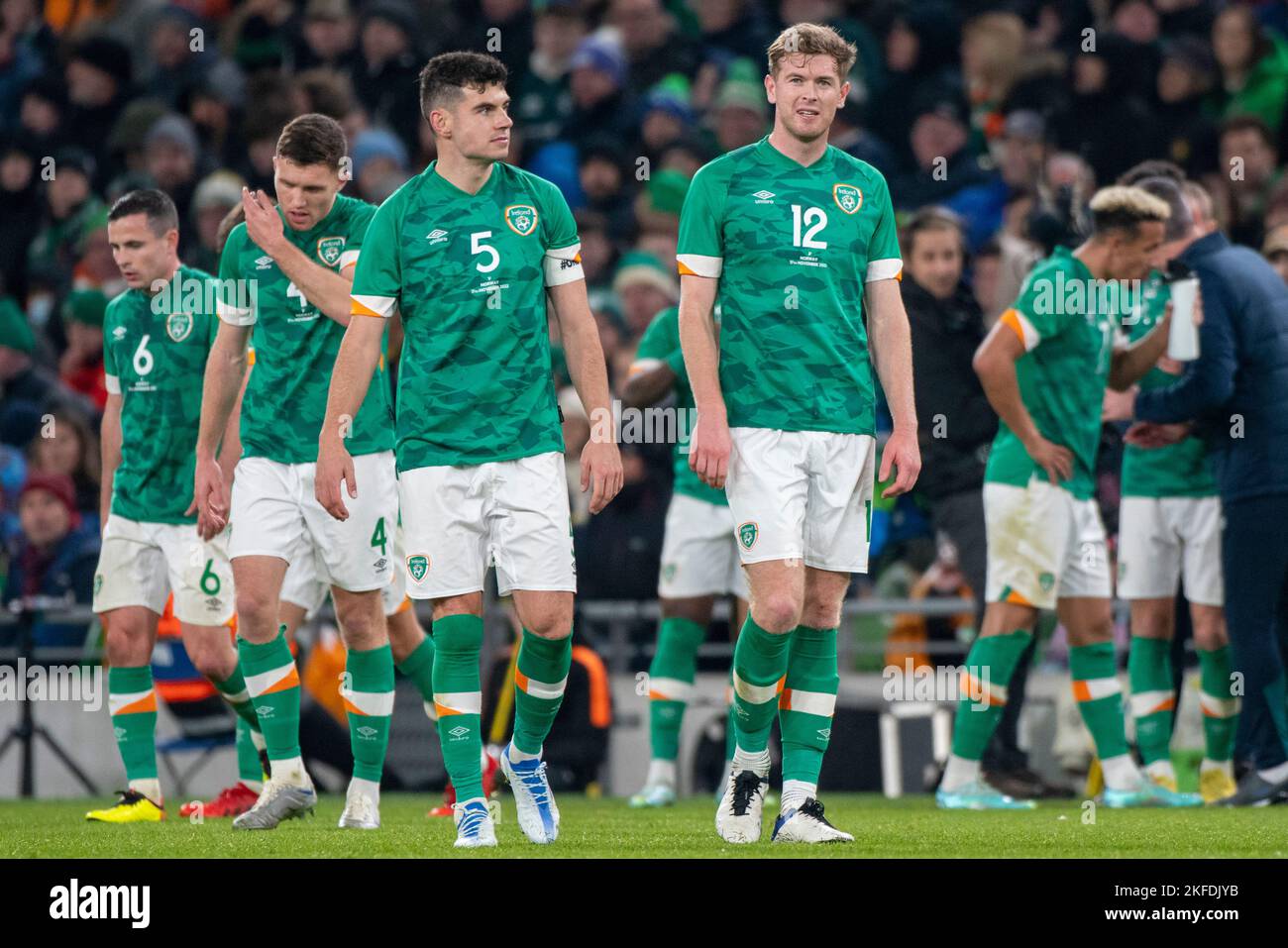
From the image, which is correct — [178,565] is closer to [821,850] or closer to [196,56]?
[821,850]

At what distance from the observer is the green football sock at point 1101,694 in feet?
29.2

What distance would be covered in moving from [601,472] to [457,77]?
135 cm

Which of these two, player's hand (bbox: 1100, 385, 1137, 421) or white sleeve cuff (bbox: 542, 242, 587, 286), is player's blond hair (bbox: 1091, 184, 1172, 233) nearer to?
player's hand (bbox: 1100, 385, 1137, 421)

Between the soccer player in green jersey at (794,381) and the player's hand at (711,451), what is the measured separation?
11mm

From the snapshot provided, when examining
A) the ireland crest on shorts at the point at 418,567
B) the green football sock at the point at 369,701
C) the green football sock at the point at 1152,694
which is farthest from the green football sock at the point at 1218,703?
the ireland crest on shorts at the point at 418,567

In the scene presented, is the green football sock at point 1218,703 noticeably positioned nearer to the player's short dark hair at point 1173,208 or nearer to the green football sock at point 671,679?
the player's short dark hair at point 1173,208

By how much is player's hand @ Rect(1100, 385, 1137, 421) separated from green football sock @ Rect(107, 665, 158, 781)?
14.7 feet

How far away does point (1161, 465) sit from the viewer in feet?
31.0

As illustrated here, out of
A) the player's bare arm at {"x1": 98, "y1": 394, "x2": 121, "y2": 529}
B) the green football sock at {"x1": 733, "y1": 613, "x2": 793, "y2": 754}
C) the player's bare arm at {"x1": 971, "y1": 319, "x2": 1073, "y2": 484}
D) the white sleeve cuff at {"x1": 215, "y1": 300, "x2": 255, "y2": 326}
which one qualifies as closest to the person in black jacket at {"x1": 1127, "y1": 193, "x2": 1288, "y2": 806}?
the player's bare arm at {"x1": 971, "y1": 319, "x2": 1073, "y2": 484}

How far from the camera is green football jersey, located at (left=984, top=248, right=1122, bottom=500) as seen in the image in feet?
28.7

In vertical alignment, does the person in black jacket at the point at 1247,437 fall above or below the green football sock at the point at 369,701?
above

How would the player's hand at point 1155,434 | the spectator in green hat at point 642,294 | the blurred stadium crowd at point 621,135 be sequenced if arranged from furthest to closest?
the spectator in green hat at point 642,294
the blurred stadium crowd at point 621,135
the player's hand at point 1155,434

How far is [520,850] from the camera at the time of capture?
19.7 ft

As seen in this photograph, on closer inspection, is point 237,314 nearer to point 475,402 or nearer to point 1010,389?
point 475,402
